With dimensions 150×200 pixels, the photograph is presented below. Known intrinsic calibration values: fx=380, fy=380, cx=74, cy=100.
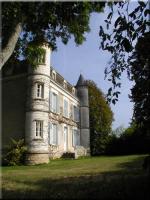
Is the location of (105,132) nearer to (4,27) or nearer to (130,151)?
(130,151)

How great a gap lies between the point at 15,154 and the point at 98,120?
67.2 ft

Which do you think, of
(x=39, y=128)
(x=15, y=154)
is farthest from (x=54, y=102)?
(x=15, y=154)

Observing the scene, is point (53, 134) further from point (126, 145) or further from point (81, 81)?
point (81, 81)

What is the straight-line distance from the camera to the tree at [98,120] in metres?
45.2

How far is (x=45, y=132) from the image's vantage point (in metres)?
31.0

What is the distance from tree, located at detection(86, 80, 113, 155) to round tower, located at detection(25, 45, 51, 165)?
14.9 m

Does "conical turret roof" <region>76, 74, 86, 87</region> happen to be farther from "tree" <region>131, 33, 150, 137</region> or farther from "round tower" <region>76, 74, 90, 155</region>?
"tree" <region>131, 33, 150, 137</region>

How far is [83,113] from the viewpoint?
43.7m

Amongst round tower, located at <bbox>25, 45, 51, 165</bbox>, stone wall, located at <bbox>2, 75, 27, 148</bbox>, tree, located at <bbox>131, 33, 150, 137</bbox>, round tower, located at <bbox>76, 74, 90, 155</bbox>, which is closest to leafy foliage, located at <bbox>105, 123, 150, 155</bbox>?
round tower, located at <bbox>76, 74, 90, 155</bbox>

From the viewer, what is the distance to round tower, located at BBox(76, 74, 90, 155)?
4309 cm

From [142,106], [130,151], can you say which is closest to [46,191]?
[142,106]

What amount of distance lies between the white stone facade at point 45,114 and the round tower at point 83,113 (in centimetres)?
212

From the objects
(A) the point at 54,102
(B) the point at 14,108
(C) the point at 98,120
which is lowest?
(C) the point at 98,120

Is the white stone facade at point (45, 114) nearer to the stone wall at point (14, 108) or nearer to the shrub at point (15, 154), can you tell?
the stone wall at point (14, 108)
